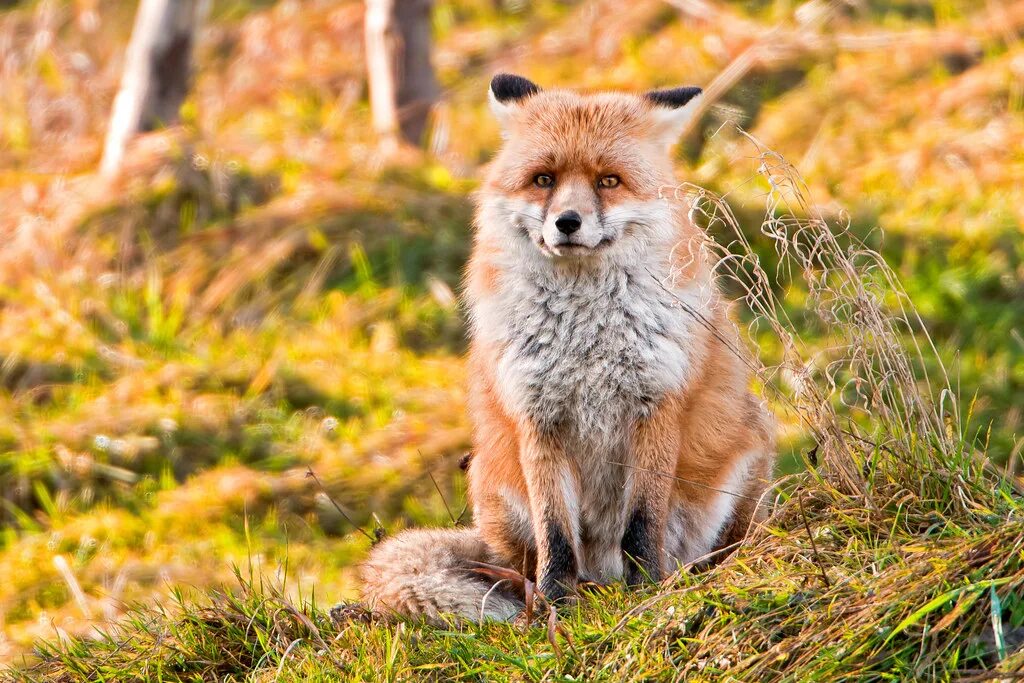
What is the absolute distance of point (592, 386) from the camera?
4.12 metres

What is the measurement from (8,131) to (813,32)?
773 cm

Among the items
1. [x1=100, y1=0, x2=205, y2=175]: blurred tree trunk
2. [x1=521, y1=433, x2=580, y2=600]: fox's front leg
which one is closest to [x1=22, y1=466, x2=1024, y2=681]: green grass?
[x1=521, y1=433, x2=580, y2=600]: fox's front leg

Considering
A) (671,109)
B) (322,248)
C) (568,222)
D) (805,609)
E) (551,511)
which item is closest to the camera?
(805,609)

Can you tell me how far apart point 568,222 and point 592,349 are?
475 mm

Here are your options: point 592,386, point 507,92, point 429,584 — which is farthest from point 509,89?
point 429,584

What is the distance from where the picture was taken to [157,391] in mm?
7926

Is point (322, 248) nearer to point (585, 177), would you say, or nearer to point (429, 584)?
point (585, 177)

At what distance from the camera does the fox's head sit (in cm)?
412

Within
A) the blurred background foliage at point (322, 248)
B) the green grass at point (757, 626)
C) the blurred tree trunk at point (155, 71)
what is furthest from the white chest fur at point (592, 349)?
the blurred tree trunk at point (155, 71)

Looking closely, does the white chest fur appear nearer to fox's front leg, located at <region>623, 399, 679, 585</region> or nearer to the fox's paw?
fox's front leg, located at <region>623, 399, 679, 585</region>

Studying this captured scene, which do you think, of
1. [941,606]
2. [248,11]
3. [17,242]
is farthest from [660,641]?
[248,11]

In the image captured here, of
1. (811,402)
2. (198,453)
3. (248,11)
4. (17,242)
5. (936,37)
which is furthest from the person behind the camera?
(248,11)

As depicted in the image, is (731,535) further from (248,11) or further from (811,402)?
(248,11)

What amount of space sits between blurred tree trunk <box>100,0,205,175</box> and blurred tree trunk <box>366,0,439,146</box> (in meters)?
1.56
